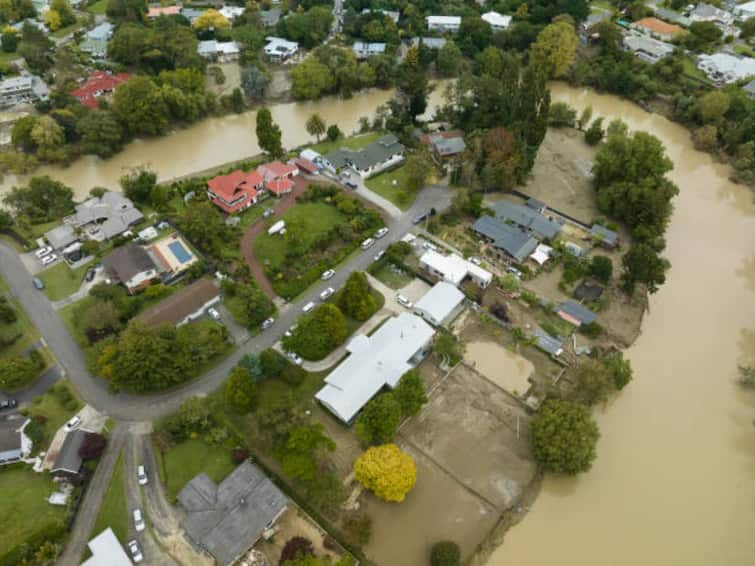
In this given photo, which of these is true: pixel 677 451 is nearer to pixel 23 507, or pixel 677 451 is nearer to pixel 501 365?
pixel 501 365

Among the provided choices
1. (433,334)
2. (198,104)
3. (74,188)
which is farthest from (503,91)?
(74,188)

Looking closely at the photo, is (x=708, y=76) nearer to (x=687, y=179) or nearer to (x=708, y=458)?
(x=687, y=179)

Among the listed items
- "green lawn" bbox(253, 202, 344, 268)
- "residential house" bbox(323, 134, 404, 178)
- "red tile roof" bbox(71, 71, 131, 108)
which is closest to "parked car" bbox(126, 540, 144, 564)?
"green lawn" bbox(253, 202, 344, 268)

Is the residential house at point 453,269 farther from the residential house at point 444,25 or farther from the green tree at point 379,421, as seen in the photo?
A: the residential house at point 444,25

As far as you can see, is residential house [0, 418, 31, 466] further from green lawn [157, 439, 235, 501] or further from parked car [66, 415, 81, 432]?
green lawn [157, 439, 235, 501]

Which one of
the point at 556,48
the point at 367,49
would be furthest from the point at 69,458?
the point at 556,48
